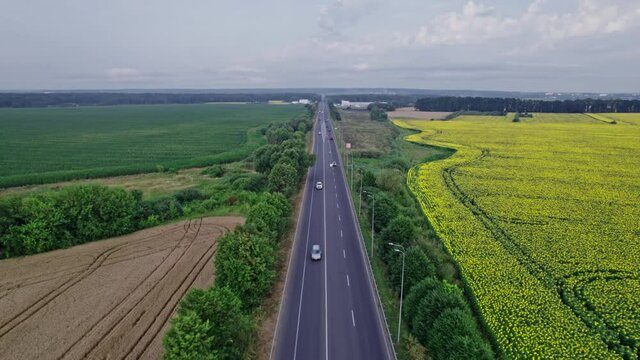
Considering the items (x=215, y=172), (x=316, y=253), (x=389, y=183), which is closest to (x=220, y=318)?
(x=316, y=253)

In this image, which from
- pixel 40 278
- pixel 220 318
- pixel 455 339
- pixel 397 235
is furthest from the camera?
pixel 397 235

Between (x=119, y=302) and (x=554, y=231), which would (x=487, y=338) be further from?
(x=119, y=302)

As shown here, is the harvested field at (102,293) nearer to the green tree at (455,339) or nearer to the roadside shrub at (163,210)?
the roadside shrub at (163,210)

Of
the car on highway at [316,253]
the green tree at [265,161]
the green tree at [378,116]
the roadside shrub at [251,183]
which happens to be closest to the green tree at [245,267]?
the car on highway at [316,253]

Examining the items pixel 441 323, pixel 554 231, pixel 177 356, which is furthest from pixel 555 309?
pixel 177 356

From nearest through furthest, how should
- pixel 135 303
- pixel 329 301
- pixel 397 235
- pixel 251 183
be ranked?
pixel 329 301
pixel 135 303
pixel 397 235
pixel 251 183

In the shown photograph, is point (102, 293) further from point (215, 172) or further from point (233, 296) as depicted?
point (215, 172)
